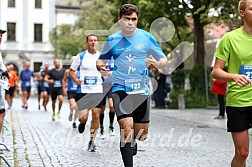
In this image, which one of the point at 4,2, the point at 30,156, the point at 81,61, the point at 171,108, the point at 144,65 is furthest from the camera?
the point at 4,2

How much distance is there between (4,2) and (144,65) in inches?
2201

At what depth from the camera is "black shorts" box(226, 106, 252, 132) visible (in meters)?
5.11

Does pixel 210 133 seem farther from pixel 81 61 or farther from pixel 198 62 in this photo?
pixel 198 62

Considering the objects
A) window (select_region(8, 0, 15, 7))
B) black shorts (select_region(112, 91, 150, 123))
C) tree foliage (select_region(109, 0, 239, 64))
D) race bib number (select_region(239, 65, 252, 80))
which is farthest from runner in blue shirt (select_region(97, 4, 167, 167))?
window (select_region(8, 0, 15, 7))

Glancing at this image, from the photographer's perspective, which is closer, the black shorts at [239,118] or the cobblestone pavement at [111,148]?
the black shorts at [239,118]

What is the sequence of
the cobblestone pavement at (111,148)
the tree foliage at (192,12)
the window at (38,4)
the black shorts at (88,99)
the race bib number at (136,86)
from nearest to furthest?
the race bib number at (136,86), the cobblestone pavement at (111,148), the black shorts at (88,99), the tree foliage at (192,12), the window at (38,4)

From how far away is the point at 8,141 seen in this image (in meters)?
10.4

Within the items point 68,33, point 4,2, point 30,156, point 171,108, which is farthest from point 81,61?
point 4,2

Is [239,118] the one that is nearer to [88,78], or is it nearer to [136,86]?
[136,86]

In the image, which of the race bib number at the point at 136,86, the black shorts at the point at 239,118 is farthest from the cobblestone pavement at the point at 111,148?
the black shorts at the point at 239,118

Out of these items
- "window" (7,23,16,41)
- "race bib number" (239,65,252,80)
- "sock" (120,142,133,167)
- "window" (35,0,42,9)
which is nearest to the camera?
"race bib number" (239,65,252,80)

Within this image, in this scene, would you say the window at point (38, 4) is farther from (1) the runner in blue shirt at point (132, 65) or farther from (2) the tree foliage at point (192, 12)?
(1) the runner in blue shirt at point (132, 65)

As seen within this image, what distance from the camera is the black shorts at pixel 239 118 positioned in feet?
16.8

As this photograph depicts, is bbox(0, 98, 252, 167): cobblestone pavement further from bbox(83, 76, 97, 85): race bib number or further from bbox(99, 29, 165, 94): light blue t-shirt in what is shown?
bbox(99, 29, 165, 94): light blue t-shirt
